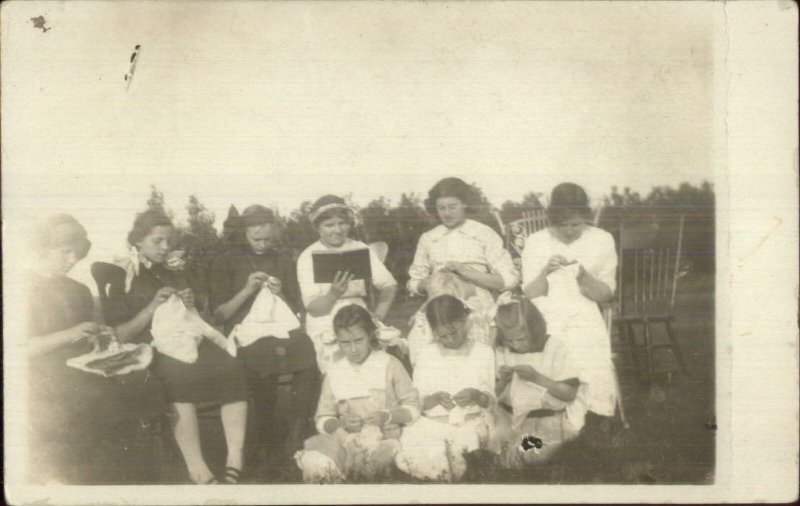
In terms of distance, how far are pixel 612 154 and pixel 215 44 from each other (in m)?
1.69

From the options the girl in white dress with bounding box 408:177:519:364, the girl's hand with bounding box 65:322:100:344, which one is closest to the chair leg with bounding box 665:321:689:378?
the girl in white dress with bounding box 408:177:519:364

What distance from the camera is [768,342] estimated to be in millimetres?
4582

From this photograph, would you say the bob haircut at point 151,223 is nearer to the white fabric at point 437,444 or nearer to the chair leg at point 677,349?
the white fabric at point 437,444

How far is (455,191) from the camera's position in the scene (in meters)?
4.56

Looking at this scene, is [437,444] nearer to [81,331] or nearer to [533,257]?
[533,257]

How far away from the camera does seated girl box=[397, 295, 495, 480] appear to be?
457 cm

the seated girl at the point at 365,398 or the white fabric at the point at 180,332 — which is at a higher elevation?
the white fabric at the point at 180,332

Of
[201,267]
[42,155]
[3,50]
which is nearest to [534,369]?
[201,267]

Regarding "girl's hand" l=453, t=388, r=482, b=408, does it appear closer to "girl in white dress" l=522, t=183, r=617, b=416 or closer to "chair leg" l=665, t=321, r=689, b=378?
"girl in white dress" l=522, t=183, r=617, b=416

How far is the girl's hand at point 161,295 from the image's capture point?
457 centimetres

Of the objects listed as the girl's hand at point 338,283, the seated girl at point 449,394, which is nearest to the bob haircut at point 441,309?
the seated girl at point 449,394

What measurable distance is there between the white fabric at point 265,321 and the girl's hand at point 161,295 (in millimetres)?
305

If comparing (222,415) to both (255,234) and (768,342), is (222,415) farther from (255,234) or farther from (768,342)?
(768,342)

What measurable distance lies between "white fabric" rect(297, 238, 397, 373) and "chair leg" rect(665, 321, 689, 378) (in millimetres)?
1152
